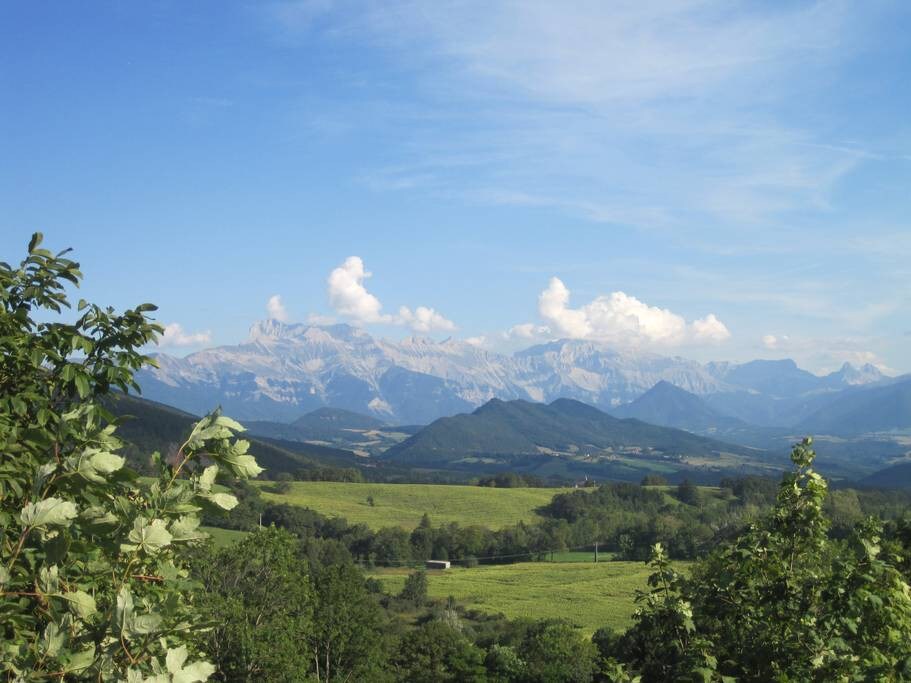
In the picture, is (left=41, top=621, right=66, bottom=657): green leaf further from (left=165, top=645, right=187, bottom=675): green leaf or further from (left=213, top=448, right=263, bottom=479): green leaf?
(left=213, top=448, right=263, bottom=479): green leaf

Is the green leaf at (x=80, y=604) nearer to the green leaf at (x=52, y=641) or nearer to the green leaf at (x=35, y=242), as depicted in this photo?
the green leaf at (x=52, y=641)

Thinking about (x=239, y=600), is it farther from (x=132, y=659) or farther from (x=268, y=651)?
(x=132, y=659)

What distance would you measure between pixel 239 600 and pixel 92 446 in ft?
122

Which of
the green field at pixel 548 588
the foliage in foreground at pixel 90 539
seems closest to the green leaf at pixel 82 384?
the foliage in foreground at pixel 90 539

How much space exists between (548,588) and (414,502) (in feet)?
215

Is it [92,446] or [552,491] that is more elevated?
[92,446]

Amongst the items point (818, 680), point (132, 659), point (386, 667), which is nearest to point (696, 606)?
point (818, 680)

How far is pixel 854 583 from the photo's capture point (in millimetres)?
8344

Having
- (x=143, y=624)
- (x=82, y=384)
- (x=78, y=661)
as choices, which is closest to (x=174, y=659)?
(x=143, y=624)

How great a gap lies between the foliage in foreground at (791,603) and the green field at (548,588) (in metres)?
73.1

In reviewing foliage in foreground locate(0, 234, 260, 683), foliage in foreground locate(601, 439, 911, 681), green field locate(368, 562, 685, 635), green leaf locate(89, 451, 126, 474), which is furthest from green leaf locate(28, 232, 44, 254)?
green field locate(368, 562, 685, 635)

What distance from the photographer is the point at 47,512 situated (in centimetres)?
394

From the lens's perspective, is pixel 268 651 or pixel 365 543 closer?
pixel 268 651

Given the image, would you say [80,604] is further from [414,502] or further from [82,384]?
[414,502]
